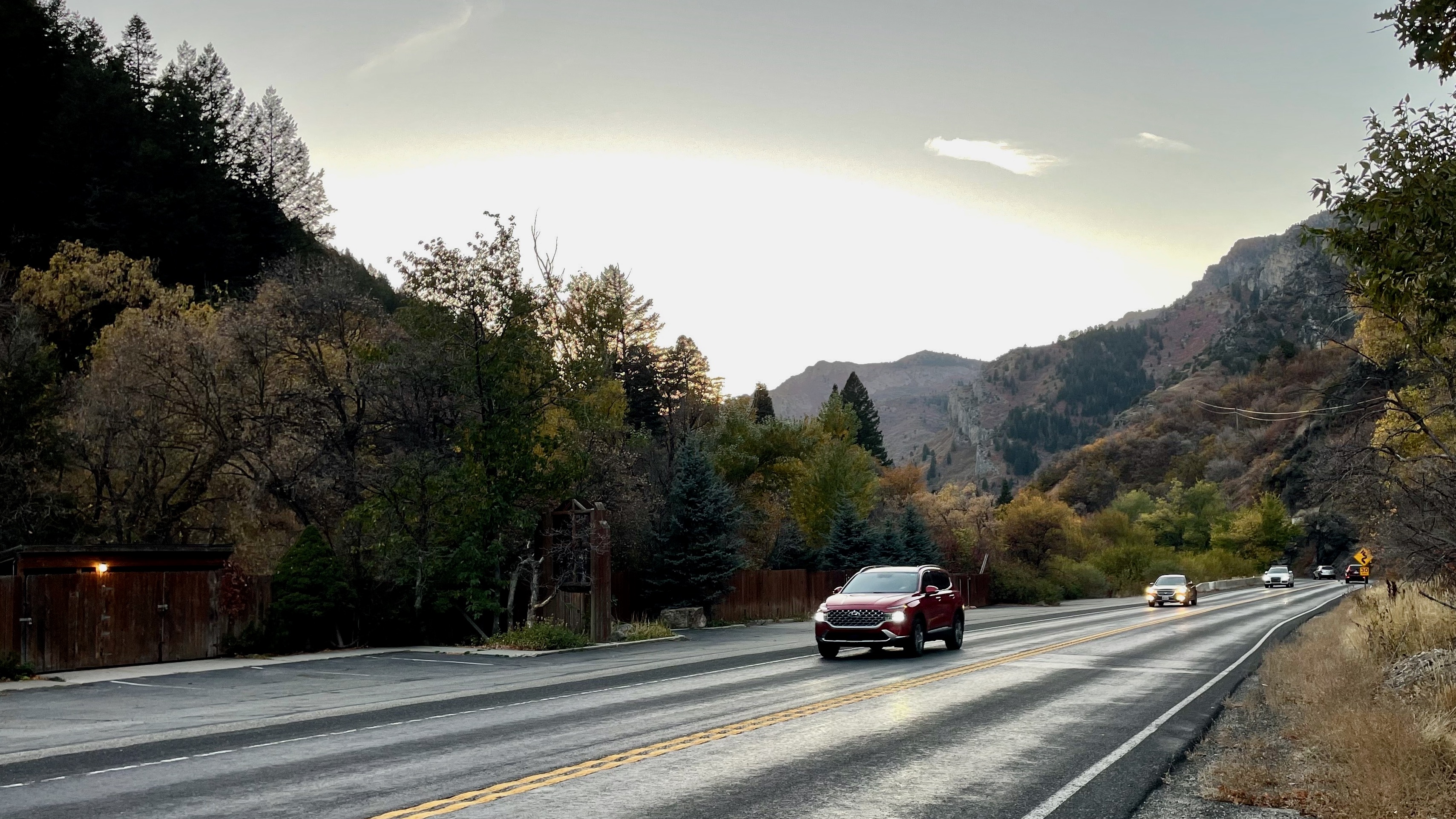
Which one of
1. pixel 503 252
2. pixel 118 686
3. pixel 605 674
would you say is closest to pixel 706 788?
pixel 605 674

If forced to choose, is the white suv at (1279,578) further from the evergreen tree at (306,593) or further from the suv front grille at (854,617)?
the evergreen tree at (306,593)

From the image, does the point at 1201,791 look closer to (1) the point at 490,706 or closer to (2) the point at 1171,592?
(1) the point at 490,706

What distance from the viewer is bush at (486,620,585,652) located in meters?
26.4

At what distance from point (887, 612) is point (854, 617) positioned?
0.72m

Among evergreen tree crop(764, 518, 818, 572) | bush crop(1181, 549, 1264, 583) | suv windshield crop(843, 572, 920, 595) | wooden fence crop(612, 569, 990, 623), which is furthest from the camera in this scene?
bush crop(1181, 549, 1264, 583)

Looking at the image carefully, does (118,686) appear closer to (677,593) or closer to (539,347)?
(539,347)

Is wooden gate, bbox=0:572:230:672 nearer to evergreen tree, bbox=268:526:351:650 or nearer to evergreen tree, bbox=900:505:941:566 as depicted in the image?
evergreen tree, bbox=268:526:351:650

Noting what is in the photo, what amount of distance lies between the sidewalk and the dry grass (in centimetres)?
1617

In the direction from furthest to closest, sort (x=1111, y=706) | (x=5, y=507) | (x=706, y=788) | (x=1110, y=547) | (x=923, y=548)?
(x=1110, y=547)
(x=923, y=548)
(x=5, y=507)
(x=1111, y=706)
(x=706, y=788)

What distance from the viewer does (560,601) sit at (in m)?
29.5

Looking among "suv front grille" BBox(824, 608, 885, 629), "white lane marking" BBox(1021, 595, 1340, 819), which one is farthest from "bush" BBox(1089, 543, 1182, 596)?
"white lane marking" BBox(1021, 595, 1340, 819)

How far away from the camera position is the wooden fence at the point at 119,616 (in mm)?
21062

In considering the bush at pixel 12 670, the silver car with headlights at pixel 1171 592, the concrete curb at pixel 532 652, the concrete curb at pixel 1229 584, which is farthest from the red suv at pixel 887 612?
the concrete curb at pixel 1229 584

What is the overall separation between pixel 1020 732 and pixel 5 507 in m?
25.8
